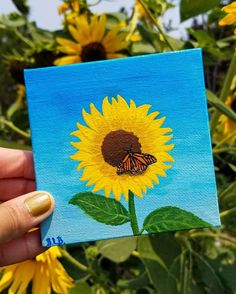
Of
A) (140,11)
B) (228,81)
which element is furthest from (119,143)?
(140,11)

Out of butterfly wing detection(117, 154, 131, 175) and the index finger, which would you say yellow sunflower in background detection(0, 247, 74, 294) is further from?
butterfly wing detection(117, 154, 131, 175)

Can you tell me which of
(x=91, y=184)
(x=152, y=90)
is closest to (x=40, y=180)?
(x=91, y=184)

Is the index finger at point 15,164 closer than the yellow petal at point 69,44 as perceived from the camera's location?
Yes

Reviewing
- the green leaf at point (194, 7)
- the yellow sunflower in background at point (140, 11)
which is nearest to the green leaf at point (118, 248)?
the green leaf at point (194, 7)

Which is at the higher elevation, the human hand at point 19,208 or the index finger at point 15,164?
the index finger at point 15,164

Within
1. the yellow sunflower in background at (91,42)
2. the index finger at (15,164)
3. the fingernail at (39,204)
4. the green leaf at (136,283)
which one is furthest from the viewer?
the yellow sunflower in background at (91,42)

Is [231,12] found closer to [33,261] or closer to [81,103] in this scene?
[81,103]

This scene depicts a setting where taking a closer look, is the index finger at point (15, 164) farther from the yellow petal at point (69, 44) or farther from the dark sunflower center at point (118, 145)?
the yellow petal at point (69, 44)
